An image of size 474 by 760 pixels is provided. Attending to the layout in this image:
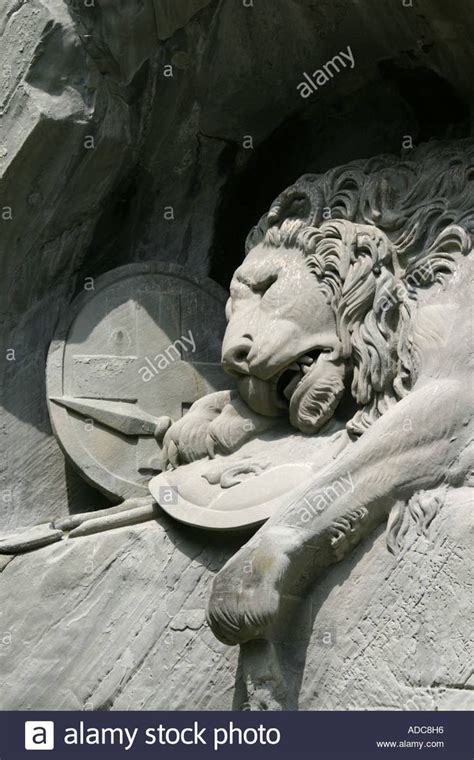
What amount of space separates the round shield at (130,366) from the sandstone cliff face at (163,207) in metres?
0.16

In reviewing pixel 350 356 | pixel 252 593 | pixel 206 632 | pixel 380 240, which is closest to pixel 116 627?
pixel 206 632

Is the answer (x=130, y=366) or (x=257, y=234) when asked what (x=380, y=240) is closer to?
(x=257, y=234)

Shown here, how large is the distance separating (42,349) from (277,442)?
884 millimetres

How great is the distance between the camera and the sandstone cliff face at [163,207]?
5820mm

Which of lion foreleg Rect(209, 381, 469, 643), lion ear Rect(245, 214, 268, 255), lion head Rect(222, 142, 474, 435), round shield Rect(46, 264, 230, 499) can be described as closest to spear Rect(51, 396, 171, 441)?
round shield Rect(46, 264, 230, 499)

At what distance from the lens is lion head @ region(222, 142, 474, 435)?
605 cm

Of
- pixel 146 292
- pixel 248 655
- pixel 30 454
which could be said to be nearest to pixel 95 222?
pixel 146 292

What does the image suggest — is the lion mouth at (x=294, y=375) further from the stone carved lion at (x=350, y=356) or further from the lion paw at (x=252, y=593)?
the lion paw at (x=252, y=593)

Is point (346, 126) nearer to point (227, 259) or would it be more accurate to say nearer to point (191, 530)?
point (227, 259)

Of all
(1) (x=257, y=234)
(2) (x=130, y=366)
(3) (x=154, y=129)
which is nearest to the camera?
(1) (x=257, y=234)

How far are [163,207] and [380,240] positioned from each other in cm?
96

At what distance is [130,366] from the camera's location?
21.6ft

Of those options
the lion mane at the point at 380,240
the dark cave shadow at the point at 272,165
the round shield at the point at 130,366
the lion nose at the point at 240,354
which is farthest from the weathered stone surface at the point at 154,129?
the lion nose at the point at 240,354

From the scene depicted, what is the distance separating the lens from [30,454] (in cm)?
665
